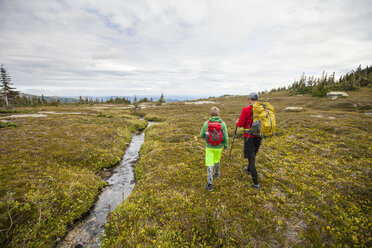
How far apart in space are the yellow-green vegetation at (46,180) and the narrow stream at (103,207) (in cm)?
55

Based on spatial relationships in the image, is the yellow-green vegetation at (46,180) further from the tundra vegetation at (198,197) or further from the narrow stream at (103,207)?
the narrow stream at (103,207)

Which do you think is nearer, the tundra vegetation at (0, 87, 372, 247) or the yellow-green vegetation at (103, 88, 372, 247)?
the yellow-green vegetation at (103, 88, 372, 247)

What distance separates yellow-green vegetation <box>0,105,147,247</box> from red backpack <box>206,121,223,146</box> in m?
8.36

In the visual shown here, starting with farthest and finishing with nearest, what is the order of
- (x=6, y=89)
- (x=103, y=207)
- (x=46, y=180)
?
(x=6, y=89) < (x=46, y=180) < (x=103, y=207)

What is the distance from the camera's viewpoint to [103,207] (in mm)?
9320

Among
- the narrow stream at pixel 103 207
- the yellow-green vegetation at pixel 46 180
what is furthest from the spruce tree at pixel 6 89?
the narrow stream at pixel 103 207

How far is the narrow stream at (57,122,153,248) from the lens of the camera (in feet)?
22.8

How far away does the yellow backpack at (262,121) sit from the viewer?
24.3 feet

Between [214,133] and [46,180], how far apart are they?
450 inches

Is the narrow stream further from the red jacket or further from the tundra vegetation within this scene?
the red jacket

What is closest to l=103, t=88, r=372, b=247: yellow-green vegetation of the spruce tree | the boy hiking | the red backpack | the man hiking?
the man hiking

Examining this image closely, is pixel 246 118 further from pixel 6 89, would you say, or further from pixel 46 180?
pixel 6 89

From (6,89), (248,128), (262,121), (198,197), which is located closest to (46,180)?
(198,197)

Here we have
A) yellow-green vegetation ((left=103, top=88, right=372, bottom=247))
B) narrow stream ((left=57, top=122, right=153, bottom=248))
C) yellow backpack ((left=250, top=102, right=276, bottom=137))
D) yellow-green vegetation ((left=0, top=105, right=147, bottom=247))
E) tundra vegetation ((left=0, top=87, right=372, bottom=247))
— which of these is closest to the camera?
yellow-green vegetation ((left=103, top=88, right=372, bottom=247))
